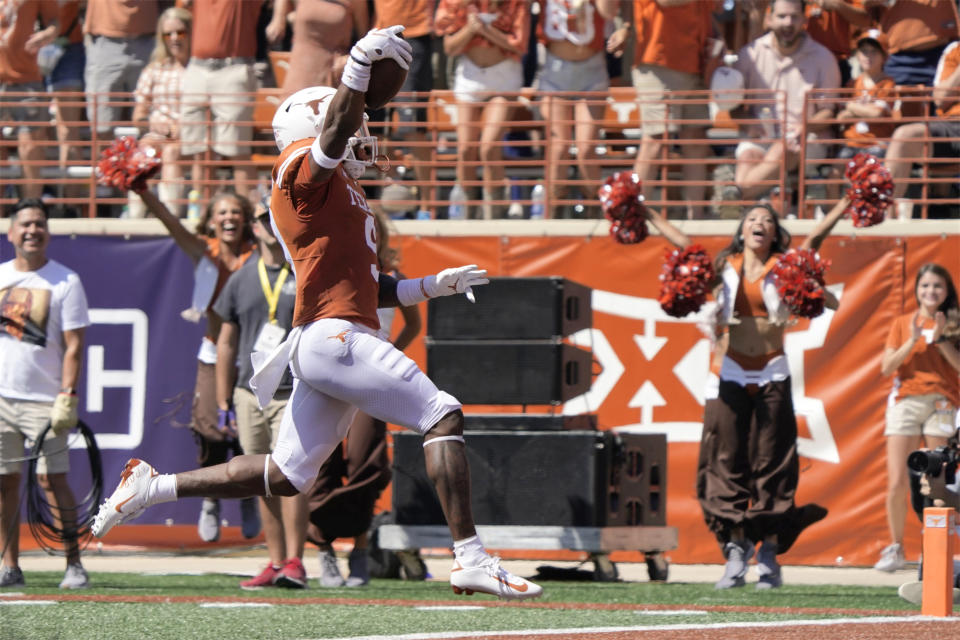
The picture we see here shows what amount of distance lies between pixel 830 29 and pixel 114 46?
5.38 m

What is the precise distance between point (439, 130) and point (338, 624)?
677cm

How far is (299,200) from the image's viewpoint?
6.11m

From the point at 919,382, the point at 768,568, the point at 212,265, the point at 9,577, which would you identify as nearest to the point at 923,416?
the point at 919,382

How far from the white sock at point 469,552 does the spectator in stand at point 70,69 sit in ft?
26.9

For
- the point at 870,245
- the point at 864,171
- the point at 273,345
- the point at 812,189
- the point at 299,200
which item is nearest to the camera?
the point at 299,200

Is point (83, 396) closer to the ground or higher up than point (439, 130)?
closer to the ground

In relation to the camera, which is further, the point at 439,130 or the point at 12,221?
the point at 439,130

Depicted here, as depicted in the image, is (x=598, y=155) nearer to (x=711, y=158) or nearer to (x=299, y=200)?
(x=711, y=158)

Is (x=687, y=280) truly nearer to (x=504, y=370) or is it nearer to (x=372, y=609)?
(x=504, y=370)

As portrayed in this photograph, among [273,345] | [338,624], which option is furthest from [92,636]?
[273,345]

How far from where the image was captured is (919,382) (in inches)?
424

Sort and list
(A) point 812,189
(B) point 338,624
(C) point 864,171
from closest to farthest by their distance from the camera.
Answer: (B) point 338,624, (C) point 864,171, (A) point 812,189

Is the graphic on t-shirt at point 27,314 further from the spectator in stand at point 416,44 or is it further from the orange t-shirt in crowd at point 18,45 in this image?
the orange t-shirt in crowd at point 18,45

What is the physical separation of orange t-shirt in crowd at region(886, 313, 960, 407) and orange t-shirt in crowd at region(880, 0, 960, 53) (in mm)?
2340
